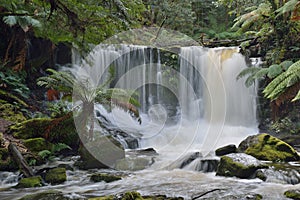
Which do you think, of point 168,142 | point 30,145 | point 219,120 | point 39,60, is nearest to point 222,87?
point 219,120

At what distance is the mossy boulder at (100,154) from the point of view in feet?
19.6

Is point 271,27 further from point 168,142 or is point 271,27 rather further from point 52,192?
point 52,192

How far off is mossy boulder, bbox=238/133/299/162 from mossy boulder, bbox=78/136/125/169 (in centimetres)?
284

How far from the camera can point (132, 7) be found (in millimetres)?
4883

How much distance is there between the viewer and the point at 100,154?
20.0ft

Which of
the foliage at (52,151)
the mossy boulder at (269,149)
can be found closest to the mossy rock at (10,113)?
the foliage at (52,151)

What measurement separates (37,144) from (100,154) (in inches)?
55.4

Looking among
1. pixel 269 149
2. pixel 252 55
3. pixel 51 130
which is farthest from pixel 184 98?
pixel 51 130

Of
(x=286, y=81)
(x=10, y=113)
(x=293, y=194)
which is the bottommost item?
(x=293, y=194)

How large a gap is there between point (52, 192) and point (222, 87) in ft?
28.3

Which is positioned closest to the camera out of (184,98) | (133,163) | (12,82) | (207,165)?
(207,165)

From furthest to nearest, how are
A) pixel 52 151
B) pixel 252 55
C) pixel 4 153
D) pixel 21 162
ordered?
pixel 252 55
pixel 52 151
pixel 4 153
pixel 21 162

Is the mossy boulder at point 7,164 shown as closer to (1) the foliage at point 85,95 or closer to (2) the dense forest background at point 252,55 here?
(1) the foliage at point 85,95

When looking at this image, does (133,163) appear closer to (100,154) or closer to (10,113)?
(100,154)
